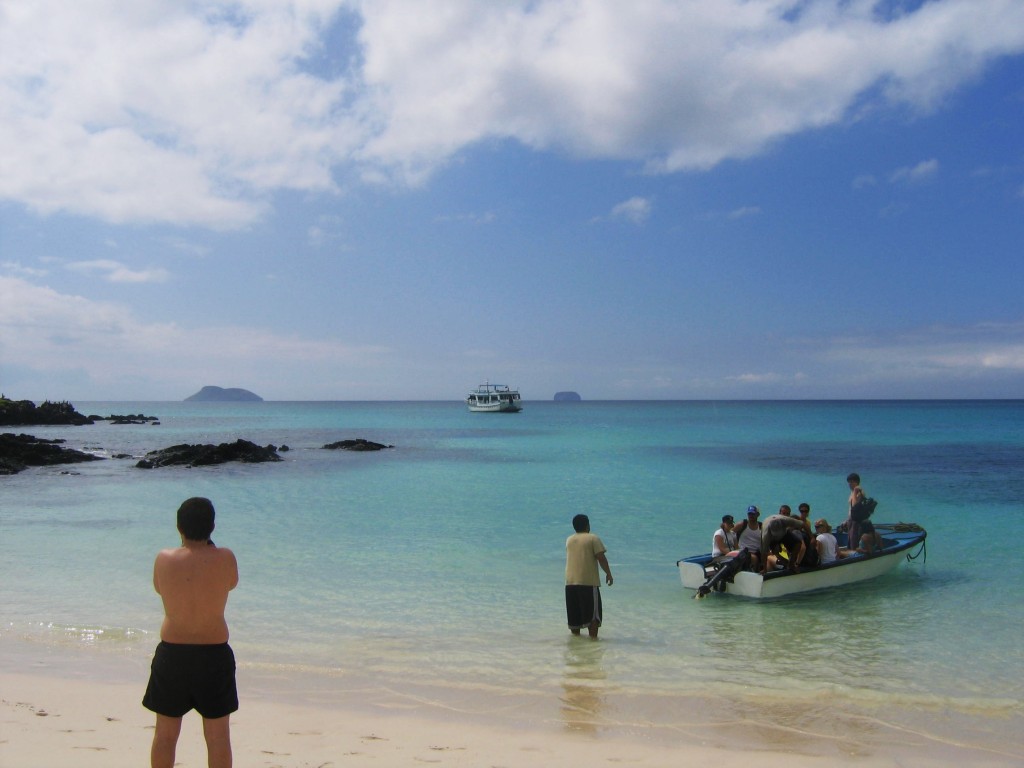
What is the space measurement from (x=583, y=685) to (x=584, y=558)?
1.54 m

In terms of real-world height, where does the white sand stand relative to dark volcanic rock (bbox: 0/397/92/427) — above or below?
below

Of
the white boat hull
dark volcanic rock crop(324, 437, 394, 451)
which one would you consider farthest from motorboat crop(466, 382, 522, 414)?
dark volcanic rock crop(324, 437, 394, 451)

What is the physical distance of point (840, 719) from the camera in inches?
265

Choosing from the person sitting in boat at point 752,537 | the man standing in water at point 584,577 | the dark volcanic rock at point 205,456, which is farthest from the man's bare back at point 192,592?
the dark volcanic rock at point 205,456

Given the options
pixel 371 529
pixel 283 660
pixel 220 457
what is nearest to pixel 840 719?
pixel 283 660

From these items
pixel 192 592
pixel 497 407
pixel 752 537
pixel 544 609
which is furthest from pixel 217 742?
pixel 497 407

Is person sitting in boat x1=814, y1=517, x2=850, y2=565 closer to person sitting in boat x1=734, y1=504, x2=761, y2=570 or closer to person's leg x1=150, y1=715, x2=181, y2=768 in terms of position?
person sitting in boat x1=734, y1=504, x2=761, y2=570

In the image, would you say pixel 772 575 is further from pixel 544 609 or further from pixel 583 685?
pixel 583 685

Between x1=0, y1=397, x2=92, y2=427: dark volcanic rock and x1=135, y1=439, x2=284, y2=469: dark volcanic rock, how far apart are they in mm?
45667

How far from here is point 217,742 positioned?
4.16 meters

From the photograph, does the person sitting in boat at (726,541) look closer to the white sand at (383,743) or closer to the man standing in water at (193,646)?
the white sand at (383,743)

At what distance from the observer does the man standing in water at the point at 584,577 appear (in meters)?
8.69

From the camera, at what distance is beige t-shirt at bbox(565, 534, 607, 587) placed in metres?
8.68

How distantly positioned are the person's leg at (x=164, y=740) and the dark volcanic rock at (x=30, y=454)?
32925mm
